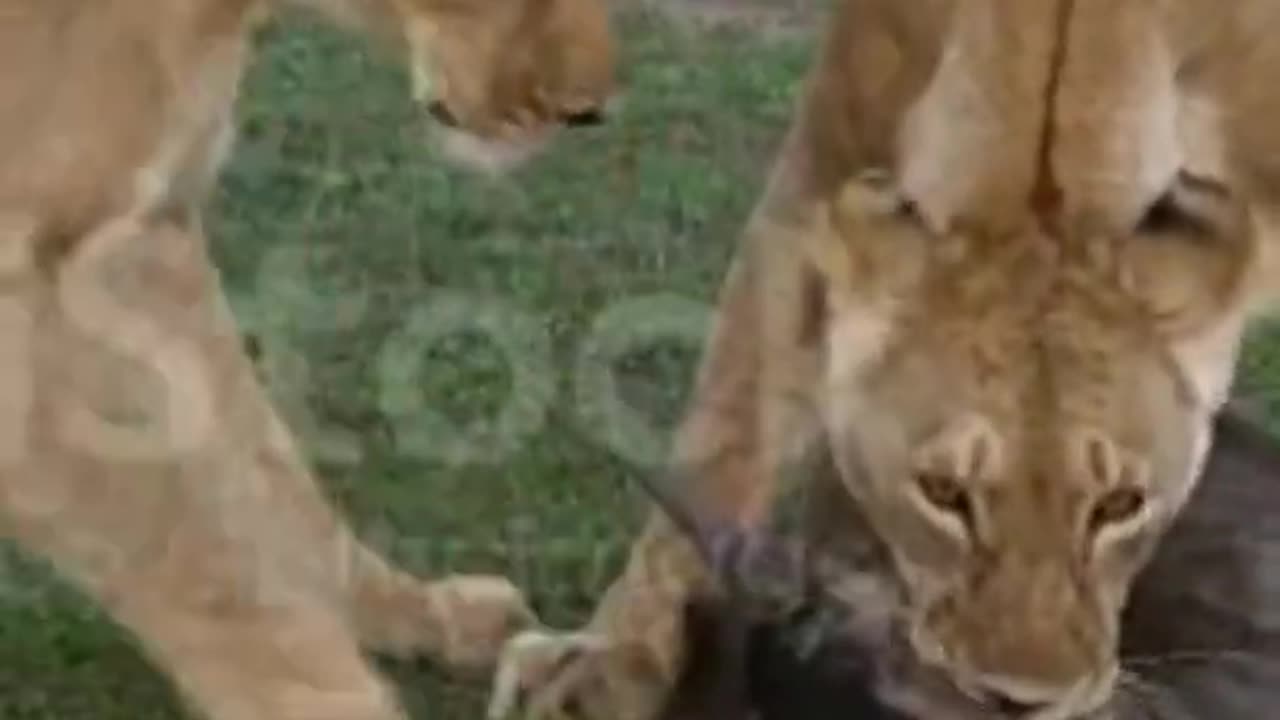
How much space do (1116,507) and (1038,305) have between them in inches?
3.4

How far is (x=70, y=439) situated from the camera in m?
1.30

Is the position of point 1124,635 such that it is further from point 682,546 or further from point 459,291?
point 459,291

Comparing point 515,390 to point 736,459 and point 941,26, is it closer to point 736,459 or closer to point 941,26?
point 736,459

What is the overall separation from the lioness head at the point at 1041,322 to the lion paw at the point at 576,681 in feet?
0.72

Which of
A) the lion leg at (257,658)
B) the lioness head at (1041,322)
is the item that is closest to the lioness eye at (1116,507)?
the lioness head at (1041,322)

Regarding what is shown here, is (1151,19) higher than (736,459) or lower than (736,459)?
higher

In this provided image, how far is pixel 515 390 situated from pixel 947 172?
49 centimetres

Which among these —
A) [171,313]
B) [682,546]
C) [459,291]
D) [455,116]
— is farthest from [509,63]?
[459,291]

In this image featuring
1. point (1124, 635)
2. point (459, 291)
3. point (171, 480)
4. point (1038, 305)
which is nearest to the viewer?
point (1038, 305)

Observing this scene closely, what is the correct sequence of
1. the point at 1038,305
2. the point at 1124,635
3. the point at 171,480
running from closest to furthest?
1. the point at 1038,305
2. the point at 171,480
3. the point at 1124,635

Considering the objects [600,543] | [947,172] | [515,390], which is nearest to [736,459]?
[600,543]

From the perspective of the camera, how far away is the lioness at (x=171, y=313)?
124 centimetres

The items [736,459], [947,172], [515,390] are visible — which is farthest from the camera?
[515,390]

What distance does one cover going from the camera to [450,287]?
1755 mm
